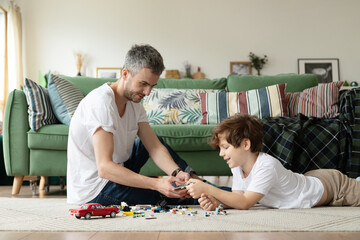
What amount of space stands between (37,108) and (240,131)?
161cm

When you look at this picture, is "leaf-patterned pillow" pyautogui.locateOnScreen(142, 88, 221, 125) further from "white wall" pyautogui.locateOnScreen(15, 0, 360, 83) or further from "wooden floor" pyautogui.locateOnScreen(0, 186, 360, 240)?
"white wall" pyautogui.locateOnScreen(15, 0, 360, 83)

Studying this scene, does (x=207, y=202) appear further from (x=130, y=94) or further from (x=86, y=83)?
(x=86, y=83)

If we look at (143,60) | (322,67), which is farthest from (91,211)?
(322,67)

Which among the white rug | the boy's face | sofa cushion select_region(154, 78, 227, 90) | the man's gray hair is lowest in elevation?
the white rug

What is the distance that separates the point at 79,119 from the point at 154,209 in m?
0.53

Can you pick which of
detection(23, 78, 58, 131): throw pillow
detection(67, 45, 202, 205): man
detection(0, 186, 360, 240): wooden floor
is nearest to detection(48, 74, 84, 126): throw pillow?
detection(23, 78, 58, 131): throw pillow

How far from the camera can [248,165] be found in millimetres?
1855

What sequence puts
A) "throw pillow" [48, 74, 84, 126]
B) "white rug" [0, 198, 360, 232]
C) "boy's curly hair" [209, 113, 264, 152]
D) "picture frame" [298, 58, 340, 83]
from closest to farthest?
1. "white rug" [0, 198, 360, 232]
2. "boy's curly hair" [209, 113, 264, 152]
3. "throw pillow" [48, 74, 84, 126]
4. "picture frame" [298, 58, 340, 83]

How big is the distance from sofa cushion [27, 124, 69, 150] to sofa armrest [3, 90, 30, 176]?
93 mm

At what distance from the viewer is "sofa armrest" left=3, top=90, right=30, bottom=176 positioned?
277cm

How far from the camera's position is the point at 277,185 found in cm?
182

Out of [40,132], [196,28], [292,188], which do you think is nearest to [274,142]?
[292,188]

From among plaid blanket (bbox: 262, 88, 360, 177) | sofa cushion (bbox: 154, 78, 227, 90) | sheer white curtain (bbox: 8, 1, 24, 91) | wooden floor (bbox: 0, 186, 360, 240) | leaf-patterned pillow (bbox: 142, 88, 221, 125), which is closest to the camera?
wooden floor (bbox: 0, 186, 360, 240)

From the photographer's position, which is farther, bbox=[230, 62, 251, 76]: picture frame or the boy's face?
bbox=[230, 62, 251, 76]: picture frame
